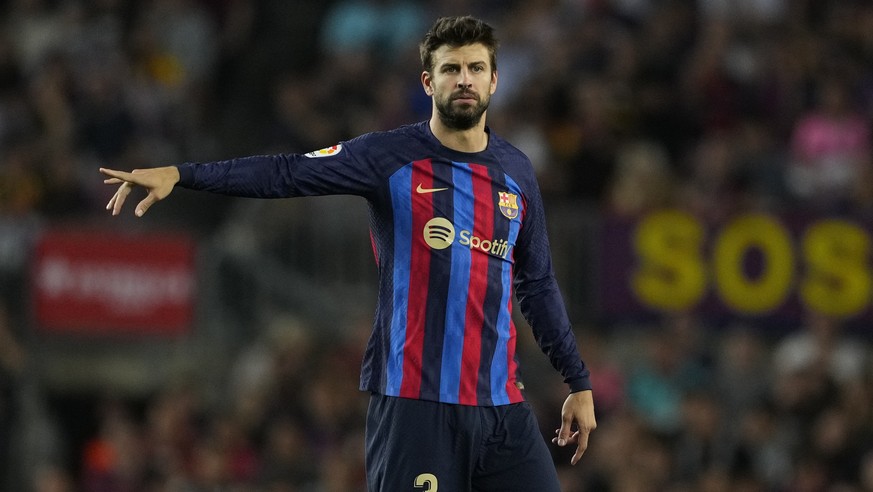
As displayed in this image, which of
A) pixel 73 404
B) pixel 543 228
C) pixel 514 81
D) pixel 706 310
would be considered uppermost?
pixel 514 81

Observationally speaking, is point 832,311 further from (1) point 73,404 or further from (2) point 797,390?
(1) point 73,404

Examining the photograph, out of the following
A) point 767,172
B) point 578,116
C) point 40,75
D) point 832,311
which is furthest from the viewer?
point 40,75

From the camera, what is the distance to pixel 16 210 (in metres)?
14.0

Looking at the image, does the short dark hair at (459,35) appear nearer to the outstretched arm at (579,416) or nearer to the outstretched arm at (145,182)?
the outstretched arm at (145,182)

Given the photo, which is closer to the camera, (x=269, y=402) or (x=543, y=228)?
(x=543, y=228)

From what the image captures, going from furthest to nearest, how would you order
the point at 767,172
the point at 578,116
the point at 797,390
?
the point at 578,116, the point at 767,172, the point at 797,390

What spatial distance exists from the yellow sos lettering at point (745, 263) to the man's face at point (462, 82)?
6678 mm

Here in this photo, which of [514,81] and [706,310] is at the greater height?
[514,81]

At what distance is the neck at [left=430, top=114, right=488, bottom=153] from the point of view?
19.9 ft

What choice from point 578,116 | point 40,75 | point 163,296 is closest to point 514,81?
point 578,116

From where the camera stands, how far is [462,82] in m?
5.91

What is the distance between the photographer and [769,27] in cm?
1426

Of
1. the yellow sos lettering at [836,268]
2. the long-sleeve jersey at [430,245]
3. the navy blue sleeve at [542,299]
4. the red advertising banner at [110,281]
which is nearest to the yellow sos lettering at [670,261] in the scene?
the yellow sos lettering at [836,268]

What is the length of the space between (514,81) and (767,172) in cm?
266
